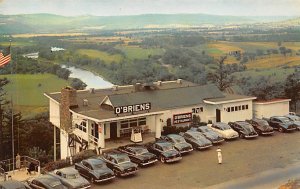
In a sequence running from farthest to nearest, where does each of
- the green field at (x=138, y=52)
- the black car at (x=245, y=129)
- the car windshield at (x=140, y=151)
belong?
the green field at (x=138, y=52) → the black car at (x=245, y=129) → the car windshield at (x=140, y=151)

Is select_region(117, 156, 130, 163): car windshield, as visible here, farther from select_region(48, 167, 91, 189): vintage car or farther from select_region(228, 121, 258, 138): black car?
select_region(228, 121, 258, 138): black car

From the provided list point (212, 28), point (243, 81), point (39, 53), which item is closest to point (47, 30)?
point (39, 53)

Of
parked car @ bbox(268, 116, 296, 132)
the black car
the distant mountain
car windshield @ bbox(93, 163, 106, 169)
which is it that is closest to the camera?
car windshield @ bbox(93, 163, 106, 169)

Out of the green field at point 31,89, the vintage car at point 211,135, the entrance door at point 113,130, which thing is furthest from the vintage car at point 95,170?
the green field at point 31,89

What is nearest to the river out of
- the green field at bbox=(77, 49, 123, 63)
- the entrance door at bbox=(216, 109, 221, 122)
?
the green field at bbox=(77, 49, 123, 63)

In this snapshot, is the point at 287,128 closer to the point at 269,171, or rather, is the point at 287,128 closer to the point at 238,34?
the point at 269,171

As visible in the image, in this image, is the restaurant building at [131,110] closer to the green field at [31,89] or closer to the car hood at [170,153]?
the car hood at [170,153]
